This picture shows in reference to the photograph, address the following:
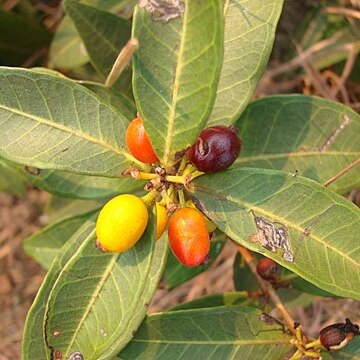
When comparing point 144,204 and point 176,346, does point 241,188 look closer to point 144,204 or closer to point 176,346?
point 144,204

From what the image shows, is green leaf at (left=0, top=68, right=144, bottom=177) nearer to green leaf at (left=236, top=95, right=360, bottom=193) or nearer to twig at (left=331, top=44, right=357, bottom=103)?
green leaf at (left=236, top=95, right=360, bottom=193)

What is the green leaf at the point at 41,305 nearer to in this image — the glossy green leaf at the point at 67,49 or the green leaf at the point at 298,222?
the green leaf at the point at 298,222

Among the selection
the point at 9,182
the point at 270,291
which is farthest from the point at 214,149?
the point at 9,182

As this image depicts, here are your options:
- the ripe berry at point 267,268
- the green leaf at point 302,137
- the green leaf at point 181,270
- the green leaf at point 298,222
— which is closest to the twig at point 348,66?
the green leaf at point 302,137

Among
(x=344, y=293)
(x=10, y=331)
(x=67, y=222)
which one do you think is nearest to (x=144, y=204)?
(x=344, y=293)

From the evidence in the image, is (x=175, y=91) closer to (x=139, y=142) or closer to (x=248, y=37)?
(x=139, y=142)
